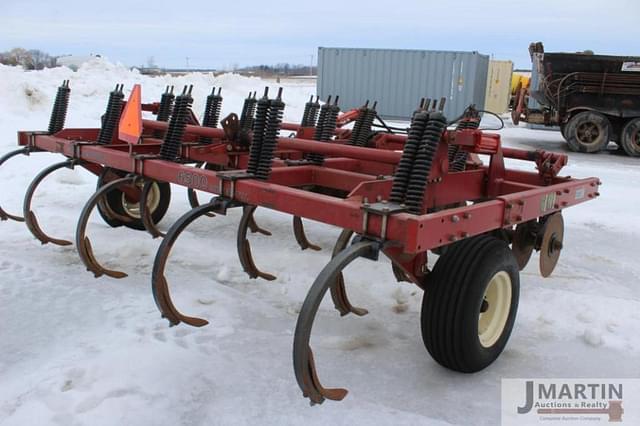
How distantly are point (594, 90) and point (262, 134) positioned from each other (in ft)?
36.2

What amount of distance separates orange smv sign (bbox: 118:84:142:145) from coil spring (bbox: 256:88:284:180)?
0.93 meters

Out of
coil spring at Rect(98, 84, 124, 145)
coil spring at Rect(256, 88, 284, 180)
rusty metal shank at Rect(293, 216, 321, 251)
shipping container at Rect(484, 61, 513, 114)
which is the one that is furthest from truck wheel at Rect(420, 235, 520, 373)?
shipping container at Rect(484, 61, 513, 114)

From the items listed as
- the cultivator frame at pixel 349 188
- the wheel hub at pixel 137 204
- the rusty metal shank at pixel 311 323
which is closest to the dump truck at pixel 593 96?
the cultivator frame at pixel 349 188

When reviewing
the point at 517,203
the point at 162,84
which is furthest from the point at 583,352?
the point at 162,84

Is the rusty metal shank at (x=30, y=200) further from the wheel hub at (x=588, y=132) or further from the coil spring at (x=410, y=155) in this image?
the wheel hub at (x=588, y=132)

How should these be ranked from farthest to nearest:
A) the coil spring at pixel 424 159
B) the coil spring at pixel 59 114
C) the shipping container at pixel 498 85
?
1. the shipping container at pixel 498 85
2. the coil spring at pixel 59 114
3. the coil spring at pixel 424 159

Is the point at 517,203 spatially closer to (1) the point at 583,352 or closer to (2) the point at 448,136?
(2) the point at 448,136

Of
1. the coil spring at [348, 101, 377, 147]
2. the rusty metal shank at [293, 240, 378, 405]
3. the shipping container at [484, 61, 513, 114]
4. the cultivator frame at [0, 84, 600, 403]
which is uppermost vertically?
the shipping container at [484, 61, 513, 114]

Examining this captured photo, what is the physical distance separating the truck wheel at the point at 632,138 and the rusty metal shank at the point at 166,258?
11.3m

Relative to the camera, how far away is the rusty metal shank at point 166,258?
9.77 ft

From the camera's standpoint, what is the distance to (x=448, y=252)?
2.78 metres

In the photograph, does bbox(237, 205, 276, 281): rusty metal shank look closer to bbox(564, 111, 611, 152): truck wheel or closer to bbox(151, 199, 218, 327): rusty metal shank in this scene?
bbox(151, 199, 218, 327): rusty metal shank

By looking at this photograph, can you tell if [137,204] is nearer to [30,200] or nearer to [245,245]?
[30,200]

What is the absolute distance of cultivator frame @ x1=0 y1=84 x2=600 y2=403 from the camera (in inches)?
93.2
